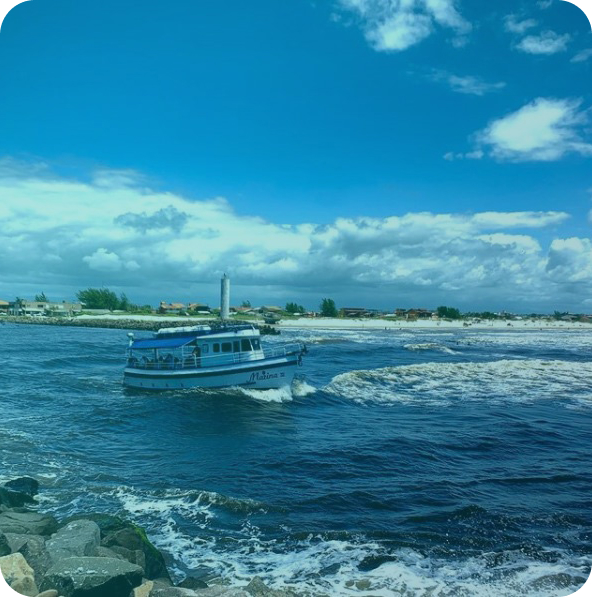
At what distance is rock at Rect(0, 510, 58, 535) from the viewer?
7887 millimetres

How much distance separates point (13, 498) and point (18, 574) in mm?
4475

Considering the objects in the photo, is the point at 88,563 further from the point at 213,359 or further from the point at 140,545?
the point at 213,359

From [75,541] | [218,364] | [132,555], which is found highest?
[218,364]

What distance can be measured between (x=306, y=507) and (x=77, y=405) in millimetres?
14507

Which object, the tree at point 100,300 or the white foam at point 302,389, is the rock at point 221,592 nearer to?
the white foam at point 302,389

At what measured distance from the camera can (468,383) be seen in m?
29.1

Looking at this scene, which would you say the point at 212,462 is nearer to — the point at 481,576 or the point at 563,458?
the point at 481,576

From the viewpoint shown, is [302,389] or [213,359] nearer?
[213,359]

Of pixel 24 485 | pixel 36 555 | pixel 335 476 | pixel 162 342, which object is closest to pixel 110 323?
pixel 162 342

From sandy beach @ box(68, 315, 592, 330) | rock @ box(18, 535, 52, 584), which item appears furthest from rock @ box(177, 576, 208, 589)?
sandy beach @ box(68, 315, 592, 330)

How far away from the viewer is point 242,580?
7.83m

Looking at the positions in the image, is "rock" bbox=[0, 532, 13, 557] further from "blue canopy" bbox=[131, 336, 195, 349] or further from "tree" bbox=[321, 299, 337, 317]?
"tree" bbox=[321, 299, 337, 317]

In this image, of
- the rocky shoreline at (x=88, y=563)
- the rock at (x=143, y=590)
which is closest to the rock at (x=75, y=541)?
the rocky shoreline at (x=88, y=563)

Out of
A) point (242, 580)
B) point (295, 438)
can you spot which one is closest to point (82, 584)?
point (242, 580)
